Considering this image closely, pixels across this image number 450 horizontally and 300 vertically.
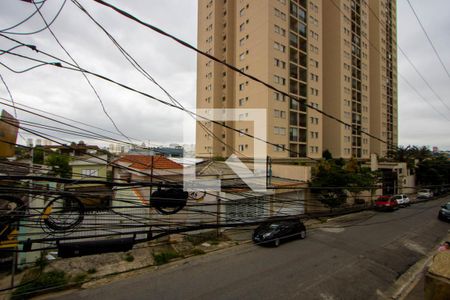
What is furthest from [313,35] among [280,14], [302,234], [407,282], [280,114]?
[407,282]

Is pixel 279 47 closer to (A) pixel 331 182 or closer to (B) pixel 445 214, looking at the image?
(A) pixel 331 182

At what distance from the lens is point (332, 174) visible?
17.1 m

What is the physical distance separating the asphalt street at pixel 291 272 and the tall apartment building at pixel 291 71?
38.4 feet

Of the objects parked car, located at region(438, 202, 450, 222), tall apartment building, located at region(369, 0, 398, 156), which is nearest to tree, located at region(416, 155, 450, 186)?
tall apartment building, located at region(369, 0, 398, 156)

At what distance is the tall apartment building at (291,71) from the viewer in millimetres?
27547

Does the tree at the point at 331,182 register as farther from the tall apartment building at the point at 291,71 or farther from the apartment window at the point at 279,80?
the apartment window at the point at 279,80

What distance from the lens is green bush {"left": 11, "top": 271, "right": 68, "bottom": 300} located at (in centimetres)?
713

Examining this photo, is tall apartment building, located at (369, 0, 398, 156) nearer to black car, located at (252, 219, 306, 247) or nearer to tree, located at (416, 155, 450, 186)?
tree, located at (416, 155, 450, 186)

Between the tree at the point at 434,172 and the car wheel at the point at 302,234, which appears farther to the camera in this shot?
the tree at the point at 434,172

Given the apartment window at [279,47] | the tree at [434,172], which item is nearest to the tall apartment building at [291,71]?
the apartment window at [279,47]

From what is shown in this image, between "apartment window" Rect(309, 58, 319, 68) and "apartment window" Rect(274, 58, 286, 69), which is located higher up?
"apartment window" Rect(309, 58, 319, 68)

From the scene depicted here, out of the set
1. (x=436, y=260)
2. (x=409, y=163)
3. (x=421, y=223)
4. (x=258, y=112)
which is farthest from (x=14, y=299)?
(x=409, y=163)

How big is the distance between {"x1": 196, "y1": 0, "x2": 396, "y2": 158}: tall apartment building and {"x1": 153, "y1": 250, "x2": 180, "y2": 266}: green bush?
48.0 ft

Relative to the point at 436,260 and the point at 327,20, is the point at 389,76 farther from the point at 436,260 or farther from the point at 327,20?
the point at 436,260
